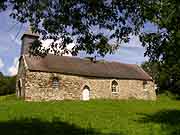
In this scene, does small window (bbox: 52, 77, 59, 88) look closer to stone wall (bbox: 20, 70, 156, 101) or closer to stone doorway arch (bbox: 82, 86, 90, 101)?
stone wall (bbox: 20, 70, 156, 101)

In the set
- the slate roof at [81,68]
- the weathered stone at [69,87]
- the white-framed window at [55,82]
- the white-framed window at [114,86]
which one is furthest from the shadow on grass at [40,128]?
the white-framed window at [114,86]

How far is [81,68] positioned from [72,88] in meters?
3.06

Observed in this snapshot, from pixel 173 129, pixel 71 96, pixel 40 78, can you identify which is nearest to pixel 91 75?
pixel 71 96

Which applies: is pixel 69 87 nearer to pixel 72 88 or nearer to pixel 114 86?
pixel 72 88

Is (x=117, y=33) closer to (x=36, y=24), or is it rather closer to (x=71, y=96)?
(x=36, y=24)

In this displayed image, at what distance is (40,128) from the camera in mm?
19094

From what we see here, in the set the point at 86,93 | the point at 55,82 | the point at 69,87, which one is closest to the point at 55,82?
the point at 55,82

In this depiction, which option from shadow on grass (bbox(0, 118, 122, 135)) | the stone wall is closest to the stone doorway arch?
the stone wall

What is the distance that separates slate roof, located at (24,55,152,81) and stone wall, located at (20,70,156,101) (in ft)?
1.85

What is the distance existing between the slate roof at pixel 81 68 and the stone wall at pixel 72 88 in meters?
0.56

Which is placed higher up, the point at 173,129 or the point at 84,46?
the point at 84,46

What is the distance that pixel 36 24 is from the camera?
12133 millimetres

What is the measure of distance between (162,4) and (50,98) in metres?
35.7

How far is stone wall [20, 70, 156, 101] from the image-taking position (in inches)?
1741
